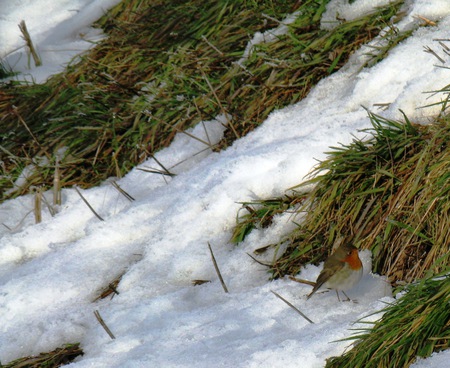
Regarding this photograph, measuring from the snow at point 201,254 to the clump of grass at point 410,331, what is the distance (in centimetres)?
6

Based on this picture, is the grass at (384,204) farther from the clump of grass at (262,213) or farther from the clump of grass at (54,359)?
the clump of grass at (54,359)

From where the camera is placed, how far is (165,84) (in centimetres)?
506

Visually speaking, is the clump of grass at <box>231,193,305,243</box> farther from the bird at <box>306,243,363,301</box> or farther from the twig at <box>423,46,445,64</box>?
the twig at <box>423,46,445,64</box>

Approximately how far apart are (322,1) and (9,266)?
2386 mm

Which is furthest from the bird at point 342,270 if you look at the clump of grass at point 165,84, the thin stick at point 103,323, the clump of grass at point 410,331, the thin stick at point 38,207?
the thin stick at point 38,207

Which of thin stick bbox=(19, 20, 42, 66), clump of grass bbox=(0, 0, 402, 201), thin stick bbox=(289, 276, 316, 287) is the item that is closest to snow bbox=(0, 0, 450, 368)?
thin stick bbox=(289, 276, 316, 287)

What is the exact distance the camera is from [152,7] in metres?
5.77

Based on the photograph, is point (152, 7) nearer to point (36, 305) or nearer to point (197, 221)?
point (197, 221)

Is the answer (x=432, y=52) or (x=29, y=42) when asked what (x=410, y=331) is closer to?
(x=432, y=52)

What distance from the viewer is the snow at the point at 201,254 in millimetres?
2982

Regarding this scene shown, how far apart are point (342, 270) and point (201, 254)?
35.9 inches

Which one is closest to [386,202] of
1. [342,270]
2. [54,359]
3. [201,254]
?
[342,270]

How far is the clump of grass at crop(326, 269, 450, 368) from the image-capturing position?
93.4 inches

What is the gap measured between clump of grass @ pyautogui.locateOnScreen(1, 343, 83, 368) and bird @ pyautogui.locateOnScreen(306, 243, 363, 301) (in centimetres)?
102
